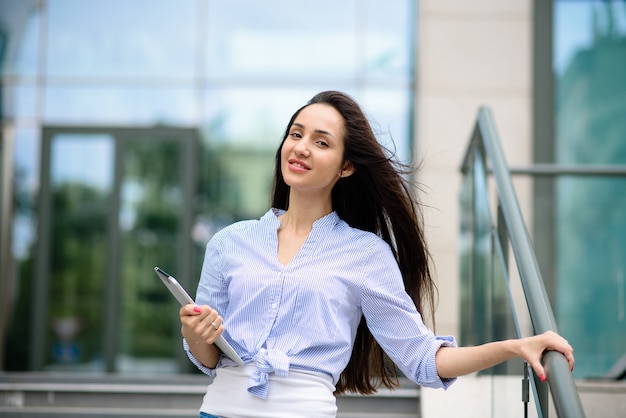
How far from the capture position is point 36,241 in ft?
26.8

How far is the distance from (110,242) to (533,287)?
6238 mm

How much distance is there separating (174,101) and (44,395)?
380 cm

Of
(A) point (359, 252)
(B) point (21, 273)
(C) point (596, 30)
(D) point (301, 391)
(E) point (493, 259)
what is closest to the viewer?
(D) point (301, 391)

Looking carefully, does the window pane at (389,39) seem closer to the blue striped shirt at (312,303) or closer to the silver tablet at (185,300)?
the blue striped shirt at (312,303)

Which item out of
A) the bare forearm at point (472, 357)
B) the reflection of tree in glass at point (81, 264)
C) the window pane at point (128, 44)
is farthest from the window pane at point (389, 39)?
the bare forearm at point (472, 357)

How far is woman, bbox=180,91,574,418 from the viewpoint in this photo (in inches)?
86.4

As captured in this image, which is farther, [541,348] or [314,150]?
[314,150]

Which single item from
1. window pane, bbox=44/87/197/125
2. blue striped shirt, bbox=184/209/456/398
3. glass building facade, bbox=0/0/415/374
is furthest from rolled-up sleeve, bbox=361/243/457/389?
window pane, bbox=44/87/197/125

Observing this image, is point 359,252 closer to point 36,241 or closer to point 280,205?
point 280,205

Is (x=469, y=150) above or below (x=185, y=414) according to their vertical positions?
above

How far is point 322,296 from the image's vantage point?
2.27 metres

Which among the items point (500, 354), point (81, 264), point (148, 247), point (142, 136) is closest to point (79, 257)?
point (81, 264)

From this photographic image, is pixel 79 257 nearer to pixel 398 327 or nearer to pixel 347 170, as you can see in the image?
pixel 347 170

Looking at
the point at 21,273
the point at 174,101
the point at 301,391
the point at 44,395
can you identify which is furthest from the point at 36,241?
the point at 301,391
